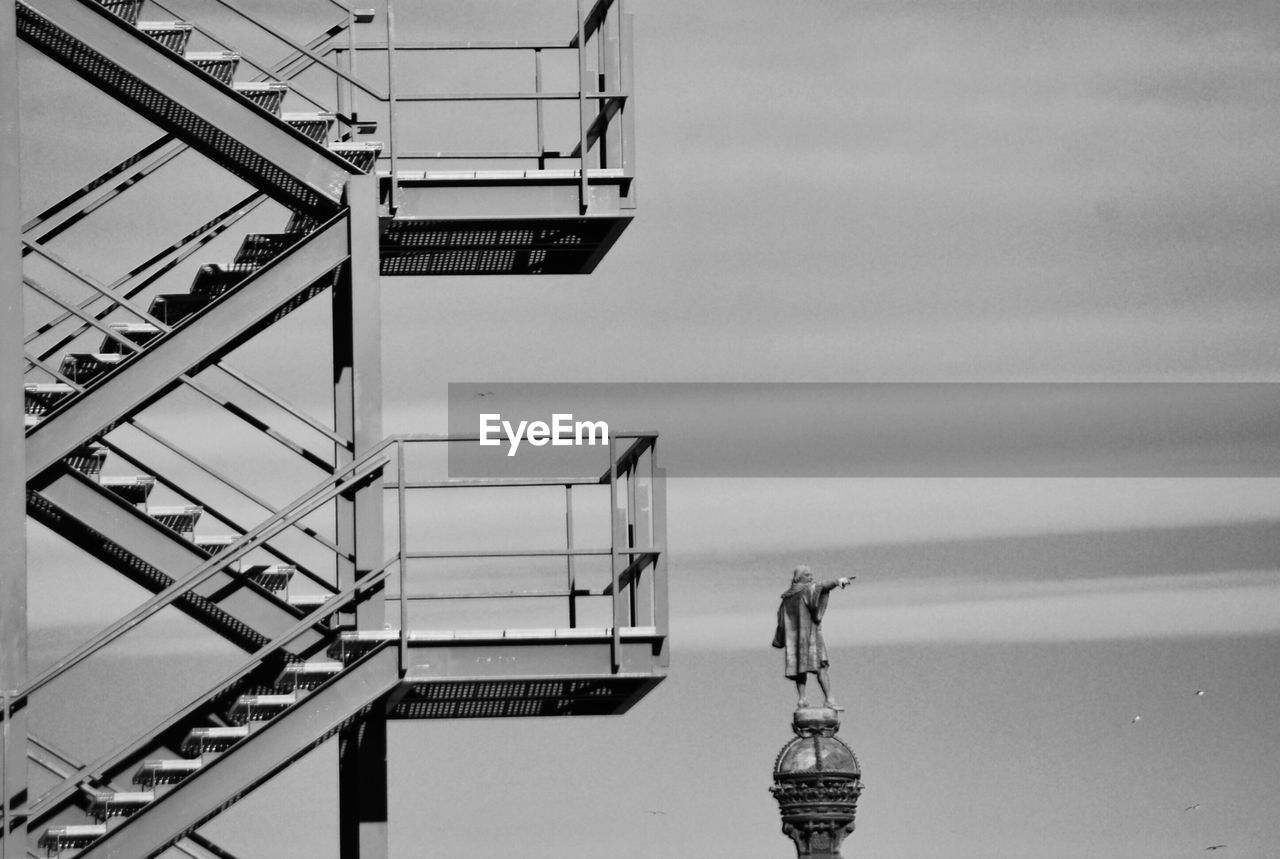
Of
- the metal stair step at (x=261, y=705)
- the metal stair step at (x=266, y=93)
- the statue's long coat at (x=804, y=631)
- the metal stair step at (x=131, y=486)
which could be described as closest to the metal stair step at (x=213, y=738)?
the metal stair step at (x=261, y=705)

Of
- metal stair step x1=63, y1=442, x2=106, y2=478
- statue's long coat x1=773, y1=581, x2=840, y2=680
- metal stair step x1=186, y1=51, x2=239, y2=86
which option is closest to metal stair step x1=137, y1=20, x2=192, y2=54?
metal stair step x1=186, y1=51, x2=239, y2=86

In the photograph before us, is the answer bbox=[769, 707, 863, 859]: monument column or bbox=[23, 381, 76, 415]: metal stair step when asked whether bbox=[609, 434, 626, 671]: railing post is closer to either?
bbox=[23, 381, 76, 415]: metal stair step

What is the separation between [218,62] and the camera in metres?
20.1

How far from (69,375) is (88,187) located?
10.3 ft

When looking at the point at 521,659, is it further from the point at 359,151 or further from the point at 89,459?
the point at 359,151

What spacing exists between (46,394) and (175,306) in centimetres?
131

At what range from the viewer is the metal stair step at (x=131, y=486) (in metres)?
20.4

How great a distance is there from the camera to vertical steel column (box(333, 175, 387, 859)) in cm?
1980

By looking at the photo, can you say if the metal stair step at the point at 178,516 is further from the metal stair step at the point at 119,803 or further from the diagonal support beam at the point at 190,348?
the metal stair step at the point at 119,803

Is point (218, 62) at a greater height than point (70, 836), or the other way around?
point (218, 62)

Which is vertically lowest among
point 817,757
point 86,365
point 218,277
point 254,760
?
point 254,760

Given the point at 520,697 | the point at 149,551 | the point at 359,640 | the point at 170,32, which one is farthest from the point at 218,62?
the point at 520,697

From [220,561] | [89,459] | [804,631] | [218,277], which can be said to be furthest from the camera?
[804,631]

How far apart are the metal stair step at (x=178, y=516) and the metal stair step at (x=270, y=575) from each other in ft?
1.95
